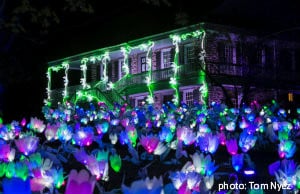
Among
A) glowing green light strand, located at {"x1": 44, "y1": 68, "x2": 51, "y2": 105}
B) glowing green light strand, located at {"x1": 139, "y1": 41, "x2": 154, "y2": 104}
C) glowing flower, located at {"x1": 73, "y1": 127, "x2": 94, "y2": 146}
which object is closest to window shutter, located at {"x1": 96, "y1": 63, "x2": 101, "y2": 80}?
glowing green light strand, located at {"x1": 44, "y1": 68, "x2": 51, "y2": 105}

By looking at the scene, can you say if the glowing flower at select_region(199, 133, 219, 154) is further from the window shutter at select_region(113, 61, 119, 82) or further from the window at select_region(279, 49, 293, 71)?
the window shutter at select_region(113, 61, 119, 82)

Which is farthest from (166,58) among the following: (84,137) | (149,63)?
(84,137)

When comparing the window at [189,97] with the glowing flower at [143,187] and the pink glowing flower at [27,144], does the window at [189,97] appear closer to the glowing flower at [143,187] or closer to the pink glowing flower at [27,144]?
the pink glowing flower at [27,144]

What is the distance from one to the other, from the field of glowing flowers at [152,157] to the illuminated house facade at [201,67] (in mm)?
9719

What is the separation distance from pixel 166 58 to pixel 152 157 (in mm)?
23326

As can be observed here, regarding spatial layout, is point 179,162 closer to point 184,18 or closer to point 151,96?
point 184,18

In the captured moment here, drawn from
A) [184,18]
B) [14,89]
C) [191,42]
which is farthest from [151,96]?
[14,89]

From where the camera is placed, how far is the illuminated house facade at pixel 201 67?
88.8ft

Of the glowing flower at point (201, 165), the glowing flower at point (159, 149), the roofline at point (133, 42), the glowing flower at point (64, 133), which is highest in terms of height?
the roofline at point (133, 42)

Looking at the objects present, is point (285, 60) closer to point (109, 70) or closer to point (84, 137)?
point (109, 70)

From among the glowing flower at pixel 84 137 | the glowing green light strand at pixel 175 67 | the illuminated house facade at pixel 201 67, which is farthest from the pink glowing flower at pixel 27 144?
the glowing green light strand at pixel 175 67

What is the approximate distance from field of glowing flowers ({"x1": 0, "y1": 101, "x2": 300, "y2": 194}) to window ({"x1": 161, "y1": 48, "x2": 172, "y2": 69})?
1368cm

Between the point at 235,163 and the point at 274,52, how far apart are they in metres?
23.5

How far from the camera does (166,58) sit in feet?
107
